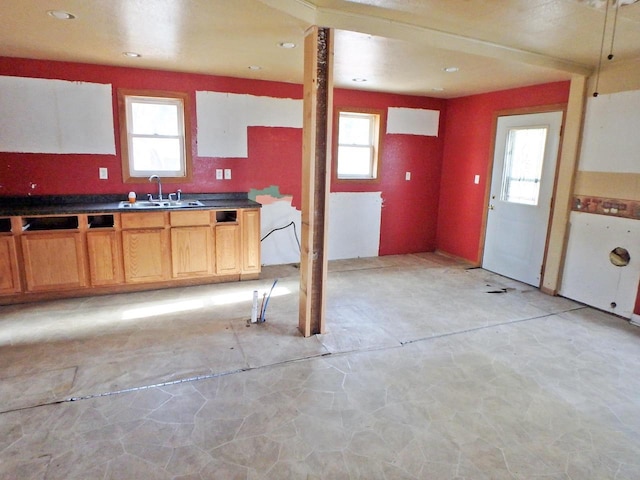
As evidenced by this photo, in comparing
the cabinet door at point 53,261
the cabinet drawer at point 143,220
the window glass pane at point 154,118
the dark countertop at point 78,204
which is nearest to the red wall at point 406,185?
the dark countertop at point 78,204

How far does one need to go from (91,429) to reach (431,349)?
7.84 ft

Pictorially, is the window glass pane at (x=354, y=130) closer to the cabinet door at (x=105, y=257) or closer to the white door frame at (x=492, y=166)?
the white door frame at (x=492, y=166)

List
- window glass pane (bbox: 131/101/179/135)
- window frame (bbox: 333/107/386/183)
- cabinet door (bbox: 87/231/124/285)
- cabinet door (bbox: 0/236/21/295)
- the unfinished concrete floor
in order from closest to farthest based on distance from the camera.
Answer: the unfinished concrete floor < cabinet door (bbox: 0/236/21/295) < cabinet door (bbox: 87/231/124/285) < window glass pane (bbox: 131/101/179/135) < window frame (bbox: 333/107/386/183)

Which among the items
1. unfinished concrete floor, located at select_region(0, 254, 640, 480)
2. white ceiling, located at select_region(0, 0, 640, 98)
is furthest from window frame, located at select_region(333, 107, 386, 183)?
unfinished concrete floor, located at select_region(0, 254, 640, 480)

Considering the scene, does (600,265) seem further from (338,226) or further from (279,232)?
(279,232)

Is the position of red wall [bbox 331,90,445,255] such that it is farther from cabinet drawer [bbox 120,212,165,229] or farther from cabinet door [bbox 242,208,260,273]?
cabinet drawer [bbox 120,212,165,229]

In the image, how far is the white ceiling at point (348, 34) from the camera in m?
2.62

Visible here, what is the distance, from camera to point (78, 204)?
4.30 metres

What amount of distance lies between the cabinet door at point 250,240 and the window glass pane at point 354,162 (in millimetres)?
1679

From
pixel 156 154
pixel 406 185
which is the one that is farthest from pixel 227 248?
pixel 406 185

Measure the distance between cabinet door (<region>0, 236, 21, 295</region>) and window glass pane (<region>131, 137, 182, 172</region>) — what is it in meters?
1.48

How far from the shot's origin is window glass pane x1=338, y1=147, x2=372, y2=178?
18.9 feet

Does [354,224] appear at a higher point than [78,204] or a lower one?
lower

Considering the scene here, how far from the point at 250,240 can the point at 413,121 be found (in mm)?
3144
